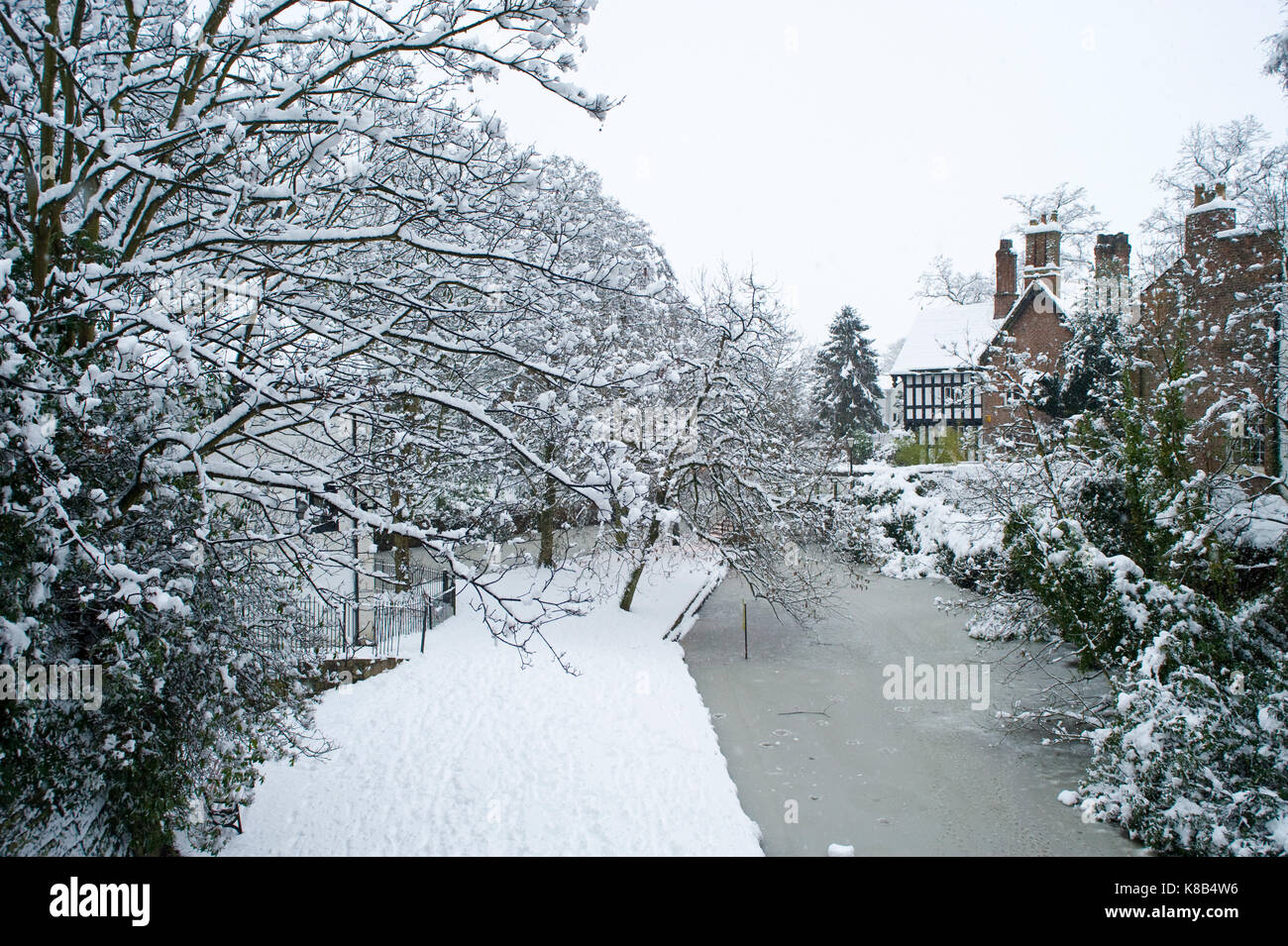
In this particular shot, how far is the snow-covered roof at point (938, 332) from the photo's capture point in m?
40.5

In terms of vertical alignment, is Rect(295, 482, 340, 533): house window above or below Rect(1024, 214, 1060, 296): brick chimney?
below

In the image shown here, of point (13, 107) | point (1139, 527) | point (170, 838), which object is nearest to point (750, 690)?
point (1139, 527)

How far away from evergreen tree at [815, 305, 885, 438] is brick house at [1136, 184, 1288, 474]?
24.0m

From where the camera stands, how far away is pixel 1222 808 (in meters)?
7.53

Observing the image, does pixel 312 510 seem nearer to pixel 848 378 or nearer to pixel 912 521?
pixel 912 521

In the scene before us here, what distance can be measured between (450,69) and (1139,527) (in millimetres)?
9401

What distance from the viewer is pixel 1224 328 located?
20.8m

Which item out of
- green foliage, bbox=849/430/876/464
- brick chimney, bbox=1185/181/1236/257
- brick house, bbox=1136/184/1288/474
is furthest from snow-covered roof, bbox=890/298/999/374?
brick house, bbox=1136/184/1288/474

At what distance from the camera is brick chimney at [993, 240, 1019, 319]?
3678cm

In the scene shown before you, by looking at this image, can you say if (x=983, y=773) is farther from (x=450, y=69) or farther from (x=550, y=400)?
(x=450, y=69)
